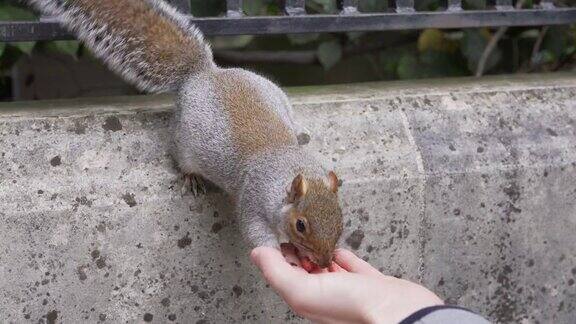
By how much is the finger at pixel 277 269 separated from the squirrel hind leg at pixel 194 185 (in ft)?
0.79

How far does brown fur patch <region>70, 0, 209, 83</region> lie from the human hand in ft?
1.50

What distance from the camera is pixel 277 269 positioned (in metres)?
1.23

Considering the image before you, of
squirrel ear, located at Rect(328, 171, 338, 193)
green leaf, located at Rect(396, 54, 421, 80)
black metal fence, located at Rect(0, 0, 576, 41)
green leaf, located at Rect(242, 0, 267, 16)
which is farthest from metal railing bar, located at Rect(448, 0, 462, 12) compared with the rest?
squirrel ear, located at Rect(328, 171, 338, 193)

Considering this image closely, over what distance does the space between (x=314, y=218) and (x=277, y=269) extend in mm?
97

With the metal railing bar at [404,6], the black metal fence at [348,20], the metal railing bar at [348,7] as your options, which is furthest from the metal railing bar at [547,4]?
the metal railing bar at [348,7]

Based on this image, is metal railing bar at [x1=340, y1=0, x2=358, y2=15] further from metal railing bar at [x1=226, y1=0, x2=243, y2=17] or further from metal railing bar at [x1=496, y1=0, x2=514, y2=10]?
metal railing bar at [x1=496, y1=0, x2=514, y2=10]

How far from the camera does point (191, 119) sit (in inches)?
58.6

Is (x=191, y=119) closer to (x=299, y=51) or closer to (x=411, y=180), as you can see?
(x=411, y=180)

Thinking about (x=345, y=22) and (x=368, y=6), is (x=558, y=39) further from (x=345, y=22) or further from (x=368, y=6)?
(x=345, y=22)

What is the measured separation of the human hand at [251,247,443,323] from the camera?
108 centimetres

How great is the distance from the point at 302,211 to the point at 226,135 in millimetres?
252

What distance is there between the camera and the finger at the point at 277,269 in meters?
1.20

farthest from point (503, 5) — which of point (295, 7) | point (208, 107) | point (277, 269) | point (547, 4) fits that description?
point (277, 269)

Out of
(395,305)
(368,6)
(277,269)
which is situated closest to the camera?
(395,305)
